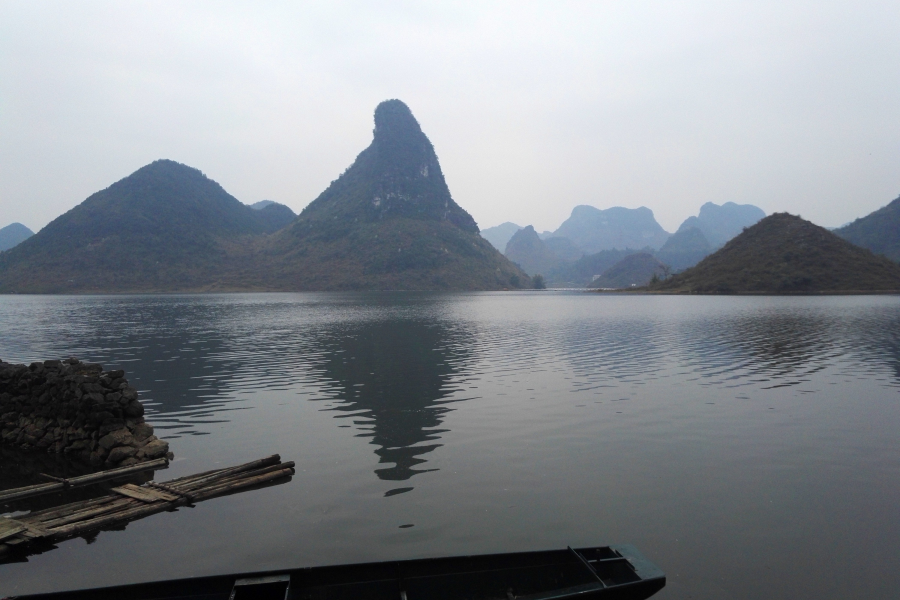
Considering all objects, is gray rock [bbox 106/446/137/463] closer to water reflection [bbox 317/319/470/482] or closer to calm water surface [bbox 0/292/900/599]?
calm water surface [bbox 0/292/900/599]

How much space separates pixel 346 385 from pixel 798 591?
2471 centimetres

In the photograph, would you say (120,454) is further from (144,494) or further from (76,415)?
(144,494)

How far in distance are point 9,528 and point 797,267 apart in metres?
203

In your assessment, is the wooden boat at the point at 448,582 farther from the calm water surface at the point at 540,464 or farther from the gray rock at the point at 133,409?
the gray rock at the point at 133,409

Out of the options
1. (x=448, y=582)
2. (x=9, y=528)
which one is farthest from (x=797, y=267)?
(x=9, y=528)

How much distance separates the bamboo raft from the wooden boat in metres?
5.00

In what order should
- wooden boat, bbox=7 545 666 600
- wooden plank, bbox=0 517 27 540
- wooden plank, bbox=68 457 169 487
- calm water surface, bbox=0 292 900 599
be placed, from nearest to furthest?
wooden boat, bbox=7 545 666 600
calm water surface, bbox=0 292 900 599
wooden plank, bbox=0 517 27 540
wooden plank, bbox=68 457 169 487

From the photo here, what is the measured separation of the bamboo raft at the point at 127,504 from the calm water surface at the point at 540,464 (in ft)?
1.40

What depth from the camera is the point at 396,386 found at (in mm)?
30250

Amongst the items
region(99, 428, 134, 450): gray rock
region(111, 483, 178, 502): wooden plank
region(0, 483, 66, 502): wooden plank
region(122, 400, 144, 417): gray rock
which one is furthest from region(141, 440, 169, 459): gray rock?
region(111, 483, 178, 502): wooden plank

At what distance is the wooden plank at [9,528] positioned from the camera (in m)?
11.5

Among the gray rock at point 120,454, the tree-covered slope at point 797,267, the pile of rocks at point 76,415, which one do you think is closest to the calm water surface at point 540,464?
the gray rock at point 120,454

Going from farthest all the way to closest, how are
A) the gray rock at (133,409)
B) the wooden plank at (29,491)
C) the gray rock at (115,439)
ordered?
1. the gray rock at (133,409)
2. the gray rock at (115,439)
3. the wooden plank at (29,491)

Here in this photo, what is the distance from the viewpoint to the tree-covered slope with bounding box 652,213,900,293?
161 metres
